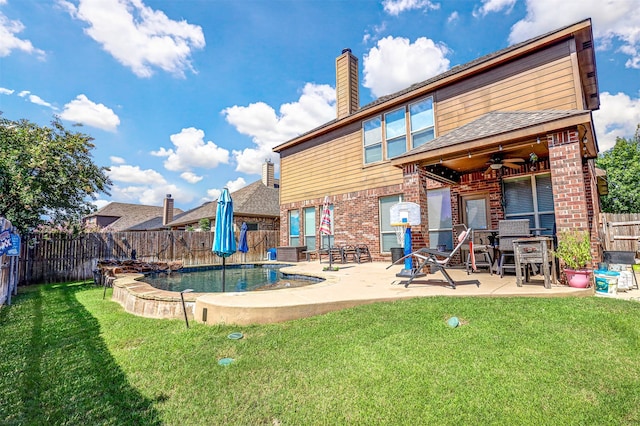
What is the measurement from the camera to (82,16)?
8234 millimetres

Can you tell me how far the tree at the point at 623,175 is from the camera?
743 inches

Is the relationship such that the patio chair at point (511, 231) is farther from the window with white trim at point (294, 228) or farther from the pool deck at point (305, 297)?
the window with white trim at point (294, 228)

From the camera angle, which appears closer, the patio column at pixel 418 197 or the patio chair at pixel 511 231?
the patio chair at pixel 511 231

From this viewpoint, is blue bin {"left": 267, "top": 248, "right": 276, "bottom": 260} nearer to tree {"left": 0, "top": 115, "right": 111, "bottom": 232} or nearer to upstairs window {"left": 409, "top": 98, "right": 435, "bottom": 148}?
tree {"left": 0, "top": 115, "right": 111, "bottom": 232}

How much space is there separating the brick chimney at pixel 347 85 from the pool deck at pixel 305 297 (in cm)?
866

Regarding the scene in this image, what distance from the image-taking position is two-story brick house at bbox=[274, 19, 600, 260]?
17.6ft

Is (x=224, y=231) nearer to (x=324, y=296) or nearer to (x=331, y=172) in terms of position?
(x=324, y=296)

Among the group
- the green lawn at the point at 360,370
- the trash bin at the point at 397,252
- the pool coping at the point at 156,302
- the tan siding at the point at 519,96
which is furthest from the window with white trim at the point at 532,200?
the pool coping at the point at 156,302

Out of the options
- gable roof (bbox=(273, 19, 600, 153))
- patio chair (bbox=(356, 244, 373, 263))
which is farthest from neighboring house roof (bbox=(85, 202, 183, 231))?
gable roof (bbox=(273, 19, 600, 153))

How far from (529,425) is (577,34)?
8.40 meters

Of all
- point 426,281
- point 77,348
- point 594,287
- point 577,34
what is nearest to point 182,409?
point 77,348

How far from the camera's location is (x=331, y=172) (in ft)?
40.4

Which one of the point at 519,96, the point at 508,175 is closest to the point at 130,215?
the point at 508,175

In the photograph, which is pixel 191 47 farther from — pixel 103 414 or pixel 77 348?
pixel 103 414
